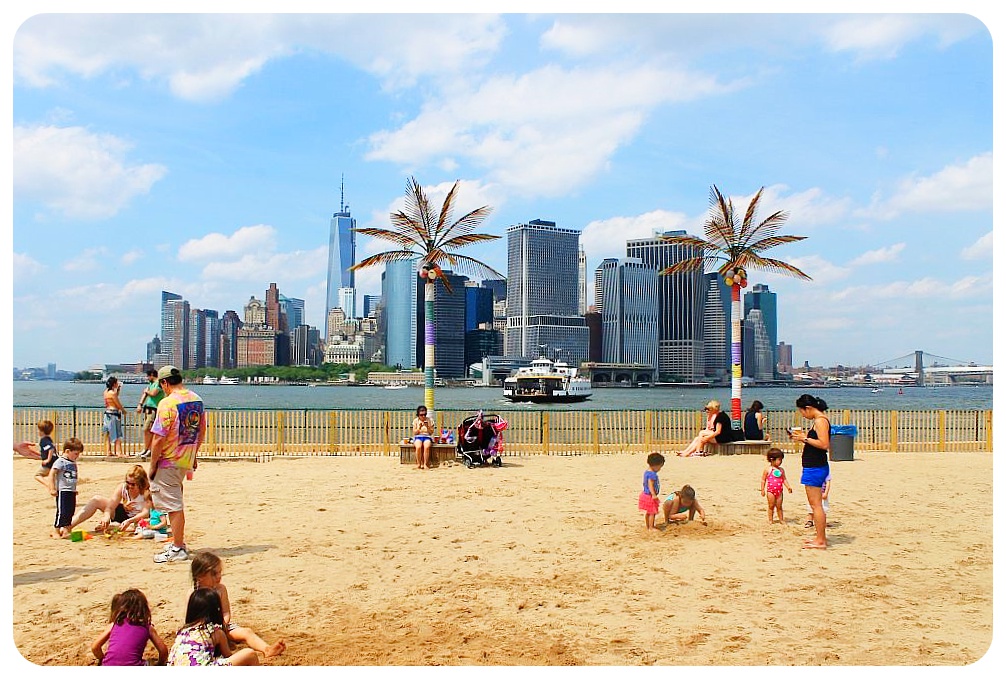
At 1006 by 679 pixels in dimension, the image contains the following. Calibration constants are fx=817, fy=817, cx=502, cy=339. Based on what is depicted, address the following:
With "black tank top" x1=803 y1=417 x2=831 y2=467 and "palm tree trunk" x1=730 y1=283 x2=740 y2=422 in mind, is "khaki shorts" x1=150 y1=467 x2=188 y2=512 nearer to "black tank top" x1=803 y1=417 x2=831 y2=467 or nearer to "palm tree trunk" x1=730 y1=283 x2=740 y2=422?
"black tank top" x1=803 y1=417 x2=831 y2=467

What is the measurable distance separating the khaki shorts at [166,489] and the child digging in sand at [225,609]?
219 cm

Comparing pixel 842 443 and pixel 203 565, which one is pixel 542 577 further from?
pixel 842 443

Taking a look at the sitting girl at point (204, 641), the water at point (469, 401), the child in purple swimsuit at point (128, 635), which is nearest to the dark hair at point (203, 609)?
the sitting girl at point (204, 641)

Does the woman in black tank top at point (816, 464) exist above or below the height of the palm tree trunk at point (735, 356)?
below

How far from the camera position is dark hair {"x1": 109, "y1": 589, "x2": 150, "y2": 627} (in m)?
4.99

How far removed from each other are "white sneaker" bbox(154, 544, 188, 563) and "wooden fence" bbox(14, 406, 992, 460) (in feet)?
29.3

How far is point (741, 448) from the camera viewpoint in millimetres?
16859

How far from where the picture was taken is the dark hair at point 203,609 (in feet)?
16.4

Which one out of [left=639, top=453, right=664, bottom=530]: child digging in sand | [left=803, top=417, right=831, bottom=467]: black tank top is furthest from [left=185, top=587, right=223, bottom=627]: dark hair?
[left=803, top=417, right=831, bottom=467]: black tank top

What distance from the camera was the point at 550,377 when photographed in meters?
93.1

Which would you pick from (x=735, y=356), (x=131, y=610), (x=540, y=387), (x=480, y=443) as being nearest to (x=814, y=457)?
(x=131, y=610)

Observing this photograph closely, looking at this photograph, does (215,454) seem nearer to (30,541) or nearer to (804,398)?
(30,541)

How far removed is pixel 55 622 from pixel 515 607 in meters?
3.28

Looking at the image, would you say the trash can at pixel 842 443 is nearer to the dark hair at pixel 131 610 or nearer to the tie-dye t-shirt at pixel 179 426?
the tie-dye t-shirt at pixel 179 426
